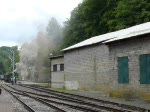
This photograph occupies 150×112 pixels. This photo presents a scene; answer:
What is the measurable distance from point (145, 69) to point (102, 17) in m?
42.4

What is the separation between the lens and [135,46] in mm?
24688

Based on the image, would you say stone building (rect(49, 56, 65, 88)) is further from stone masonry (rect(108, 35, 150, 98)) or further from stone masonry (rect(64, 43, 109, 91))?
stone masonry (rect(108, 35, 150, 98))

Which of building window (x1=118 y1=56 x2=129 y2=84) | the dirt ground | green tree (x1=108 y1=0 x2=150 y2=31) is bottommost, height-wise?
the dirt ground

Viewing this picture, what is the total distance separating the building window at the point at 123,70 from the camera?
26.0 m

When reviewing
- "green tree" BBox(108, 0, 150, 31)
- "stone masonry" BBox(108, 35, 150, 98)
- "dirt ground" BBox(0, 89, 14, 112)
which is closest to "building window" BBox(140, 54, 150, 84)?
"stone masonry" BBox(108, 35, 150, 98)

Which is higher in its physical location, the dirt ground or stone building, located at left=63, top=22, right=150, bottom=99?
stone building, located at left=63, top=22, right=150, bottom=99

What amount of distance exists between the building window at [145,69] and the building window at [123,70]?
6.59 feet

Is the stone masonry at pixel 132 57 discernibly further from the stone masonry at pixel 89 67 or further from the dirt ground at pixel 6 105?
the dirt ground at pixel 6 105

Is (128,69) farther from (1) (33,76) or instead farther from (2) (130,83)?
(1) (33,76)

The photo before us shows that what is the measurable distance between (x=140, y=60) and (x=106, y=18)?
38.8m

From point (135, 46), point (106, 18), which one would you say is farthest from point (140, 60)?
point (106, 18)

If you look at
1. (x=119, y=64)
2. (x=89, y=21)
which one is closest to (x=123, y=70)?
(x=119, y=64)

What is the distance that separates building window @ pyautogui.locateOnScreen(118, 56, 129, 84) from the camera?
25969mm

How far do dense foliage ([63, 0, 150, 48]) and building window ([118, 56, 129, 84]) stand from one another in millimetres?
23188
